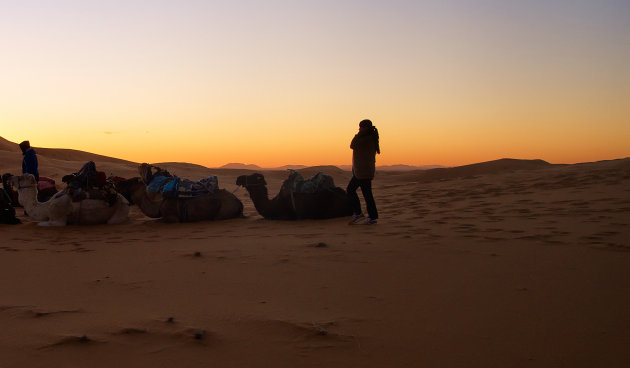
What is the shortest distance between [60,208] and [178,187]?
1.96m

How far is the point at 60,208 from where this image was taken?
28.6ft

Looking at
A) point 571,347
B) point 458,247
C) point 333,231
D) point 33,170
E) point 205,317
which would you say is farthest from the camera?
point 33,170

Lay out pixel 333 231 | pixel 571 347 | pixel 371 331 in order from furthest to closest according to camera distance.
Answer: pixel 333 231 < pixel 371 331 < pixel 571 347

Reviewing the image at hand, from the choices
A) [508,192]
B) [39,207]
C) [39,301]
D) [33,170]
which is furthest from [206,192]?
[508,192]

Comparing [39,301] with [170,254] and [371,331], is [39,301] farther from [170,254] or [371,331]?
[371,331]

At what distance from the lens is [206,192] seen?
31.4 ft

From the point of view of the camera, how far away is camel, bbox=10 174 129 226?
8734 millimetres

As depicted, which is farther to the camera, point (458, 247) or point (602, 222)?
point (602, 222)

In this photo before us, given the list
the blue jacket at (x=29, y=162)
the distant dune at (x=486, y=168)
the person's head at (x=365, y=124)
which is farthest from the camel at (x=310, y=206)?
the distant dune at (x=486, y=168)

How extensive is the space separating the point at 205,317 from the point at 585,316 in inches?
95.7

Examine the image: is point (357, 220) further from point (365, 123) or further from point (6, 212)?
point (6, 212)

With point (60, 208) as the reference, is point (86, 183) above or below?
above

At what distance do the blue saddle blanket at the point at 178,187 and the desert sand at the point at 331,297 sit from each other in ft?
6.29

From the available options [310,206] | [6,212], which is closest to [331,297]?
[310,206]
